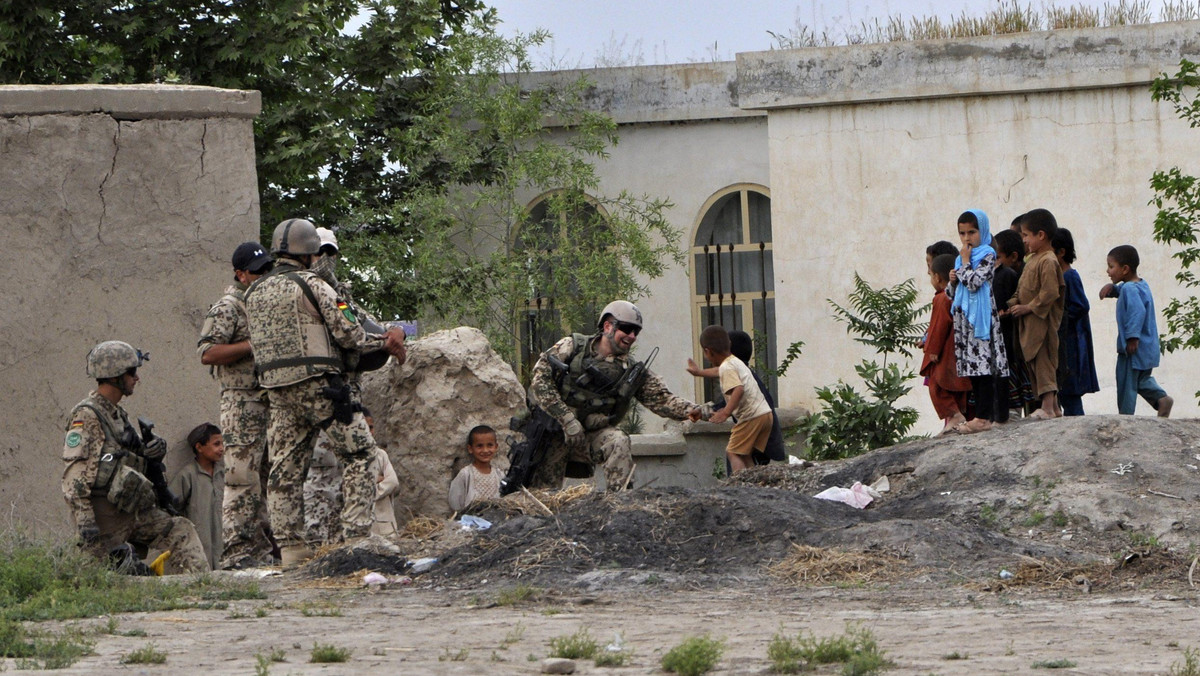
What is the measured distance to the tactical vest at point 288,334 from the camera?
7418 mm

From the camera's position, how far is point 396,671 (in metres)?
4.46

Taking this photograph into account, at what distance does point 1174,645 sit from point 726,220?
11997mm

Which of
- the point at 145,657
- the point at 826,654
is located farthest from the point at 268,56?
the point at 826,654

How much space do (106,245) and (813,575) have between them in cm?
450

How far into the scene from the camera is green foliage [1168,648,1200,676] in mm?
4162

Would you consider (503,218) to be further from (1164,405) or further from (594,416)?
(1164,405)

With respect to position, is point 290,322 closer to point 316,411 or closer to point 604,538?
point 316,411

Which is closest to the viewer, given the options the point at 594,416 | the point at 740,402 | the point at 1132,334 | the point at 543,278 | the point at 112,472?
the point at 112,472

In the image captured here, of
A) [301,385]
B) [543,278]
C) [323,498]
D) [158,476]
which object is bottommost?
[323,498]

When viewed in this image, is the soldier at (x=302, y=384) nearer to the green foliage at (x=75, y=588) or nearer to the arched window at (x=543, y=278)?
the green foliage at (x=75, y=588)

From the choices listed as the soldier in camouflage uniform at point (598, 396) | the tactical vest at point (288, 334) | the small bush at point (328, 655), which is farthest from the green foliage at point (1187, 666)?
the soldier in camouflage uniform at point (598, 396)

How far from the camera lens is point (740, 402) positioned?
9766 mm

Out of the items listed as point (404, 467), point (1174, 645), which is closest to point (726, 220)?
point (404, 467)

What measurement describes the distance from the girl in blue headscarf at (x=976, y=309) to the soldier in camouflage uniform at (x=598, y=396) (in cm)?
162
